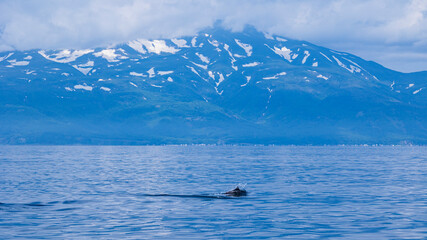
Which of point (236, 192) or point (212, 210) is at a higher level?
point (236, 192)

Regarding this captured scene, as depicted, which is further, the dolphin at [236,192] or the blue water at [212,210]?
the dolphin at [236,192]

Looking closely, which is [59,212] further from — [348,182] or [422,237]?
[348,182]

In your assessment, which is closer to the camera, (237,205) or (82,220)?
(82,220)

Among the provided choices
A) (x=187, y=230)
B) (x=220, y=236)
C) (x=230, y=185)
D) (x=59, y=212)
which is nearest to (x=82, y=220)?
(x=59, y=212)

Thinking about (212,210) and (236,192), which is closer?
(212,210)

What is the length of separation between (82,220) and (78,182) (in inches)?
1660

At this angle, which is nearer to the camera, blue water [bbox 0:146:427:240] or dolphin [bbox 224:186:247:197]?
blue water [bbox 0:146:427:240]


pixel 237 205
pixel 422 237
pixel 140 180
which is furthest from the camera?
pixel 140 180

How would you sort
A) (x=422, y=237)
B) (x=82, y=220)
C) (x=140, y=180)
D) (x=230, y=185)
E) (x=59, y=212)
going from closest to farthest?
(x=422, y=237)
(x=82, y=220)
(x=59, y=212)
(x=230, y=185)
(x=140, y=180)

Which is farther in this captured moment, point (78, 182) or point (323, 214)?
point (78, 182)

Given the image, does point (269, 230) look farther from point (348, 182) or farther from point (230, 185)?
point (348, 182)

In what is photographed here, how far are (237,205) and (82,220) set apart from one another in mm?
17497

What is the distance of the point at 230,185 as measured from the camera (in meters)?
88.7

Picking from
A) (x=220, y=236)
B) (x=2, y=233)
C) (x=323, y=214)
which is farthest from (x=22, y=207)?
(x=323, y=214)
